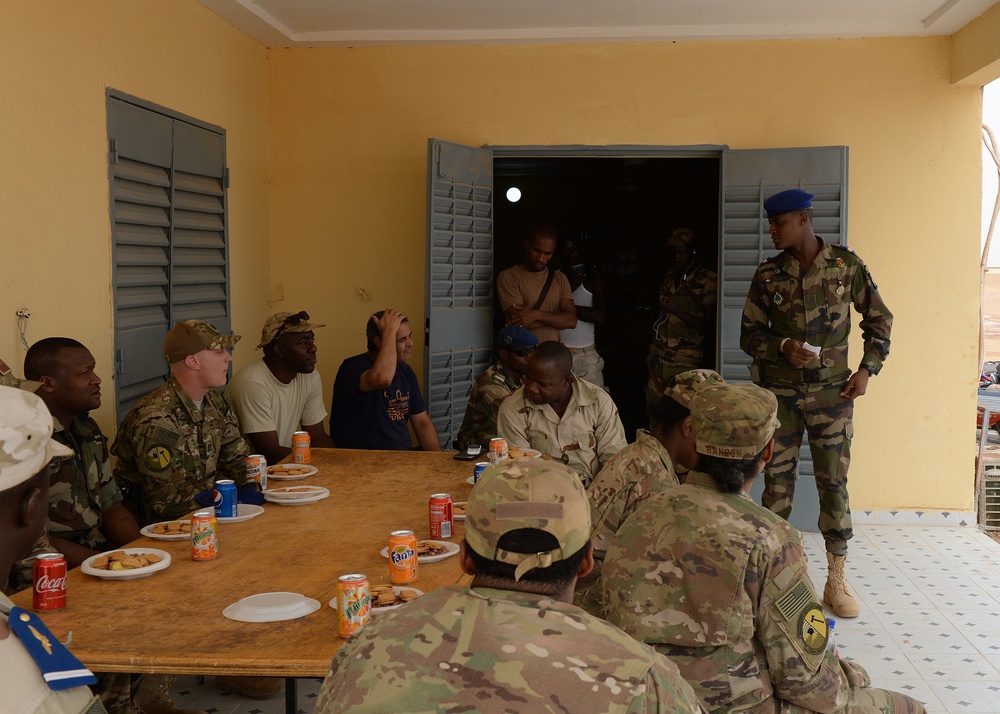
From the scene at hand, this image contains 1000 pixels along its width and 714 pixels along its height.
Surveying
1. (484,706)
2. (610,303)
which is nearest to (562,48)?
(610,303)

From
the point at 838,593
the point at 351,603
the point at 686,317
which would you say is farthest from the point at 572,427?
the point at 686,317

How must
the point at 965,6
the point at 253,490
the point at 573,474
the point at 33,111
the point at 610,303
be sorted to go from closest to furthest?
1. the point at 573,474
2. the point at 253,490
3. the point at 33,111
4. the point at 965,6
5. the point at 610,303

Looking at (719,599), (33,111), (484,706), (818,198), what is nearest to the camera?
(484,706)

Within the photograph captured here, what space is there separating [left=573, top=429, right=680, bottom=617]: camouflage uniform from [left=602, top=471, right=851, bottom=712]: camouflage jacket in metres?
0.56

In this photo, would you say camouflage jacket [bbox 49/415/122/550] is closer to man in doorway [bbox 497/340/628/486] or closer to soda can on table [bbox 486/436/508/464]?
soda can on table [bbox 486/436/508/464]

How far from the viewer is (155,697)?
2959mm

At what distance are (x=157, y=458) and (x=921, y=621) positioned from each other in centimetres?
332

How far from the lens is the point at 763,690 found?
198cm

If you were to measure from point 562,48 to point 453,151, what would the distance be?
0.98 metres

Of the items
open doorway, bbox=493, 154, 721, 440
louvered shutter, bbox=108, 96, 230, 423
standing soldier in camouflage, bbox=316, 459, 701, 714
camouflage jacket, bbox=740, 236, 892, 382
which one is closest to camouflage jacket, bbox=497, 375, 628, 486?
camouflage jacket, bbox=740, 236, 892, 382

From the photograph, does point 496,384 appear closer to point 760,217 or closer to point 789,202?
point 789,202

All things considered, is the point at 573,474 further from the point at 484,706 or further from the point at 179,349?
the point at 179,349

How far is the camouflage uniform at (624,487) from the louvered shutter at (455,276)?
→ 9.38 ft

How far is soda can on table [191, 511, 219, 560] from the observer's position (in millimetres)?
2457
